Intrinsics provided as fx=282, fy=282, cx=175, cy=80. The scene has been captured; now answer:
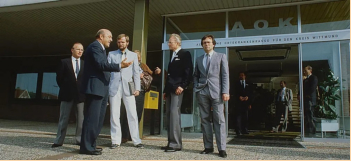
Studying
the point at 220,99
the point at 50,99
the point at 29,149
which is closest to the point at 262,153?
the point at 220,99

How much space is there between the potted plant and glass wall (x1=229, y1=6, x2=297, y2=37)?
4.24 feet

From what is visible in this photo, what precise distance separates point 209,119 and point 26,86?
1214 cm

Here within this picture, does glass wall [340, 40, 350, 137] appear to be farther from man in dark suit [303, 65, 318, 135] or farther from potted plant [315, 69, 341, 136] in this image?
man in dark suit [303, 65, 318, 135]

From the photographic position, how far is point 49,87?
516 inches

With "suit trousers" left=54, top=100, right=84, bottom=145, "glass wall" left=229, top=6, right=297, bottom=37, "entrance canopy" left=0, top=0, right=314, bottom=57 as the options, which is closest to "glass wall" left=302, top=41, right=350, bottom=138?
"glass wall" left=229, top=6, right=297, bottom=37

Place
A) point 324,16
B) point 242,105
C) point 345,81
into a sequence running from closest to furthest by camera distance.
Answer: point 345,81, point 324,16, point 242,105

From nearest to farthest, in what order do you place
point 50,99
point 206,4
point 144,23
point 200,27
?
point 144,23 < point 206,4 < point 200,27 < point 50,99

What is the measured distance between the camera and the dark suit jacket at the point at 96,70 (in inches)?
141

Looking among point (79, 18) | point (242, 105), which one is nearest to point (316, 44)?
point (242, 105)

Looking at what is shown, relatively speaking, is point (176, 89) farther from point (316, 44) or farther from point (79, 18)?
point (79, 18)

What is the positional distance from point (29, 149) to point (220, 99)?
2.76 metres

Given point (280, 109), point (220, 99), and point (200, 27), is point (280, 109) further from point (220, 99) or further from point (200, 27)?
point (220, 99)

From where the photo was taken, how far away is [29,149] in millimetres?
3965

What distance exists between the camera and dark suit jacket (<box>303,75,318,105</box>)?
628 cm
